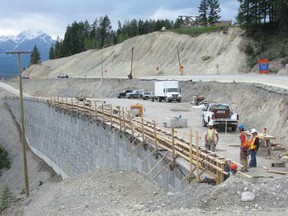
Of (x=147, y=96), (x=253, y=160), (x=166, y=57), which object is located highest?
(x=166, y=57)

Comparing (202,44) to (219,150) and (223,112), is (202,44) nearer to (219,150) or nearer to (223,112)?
(223,112)

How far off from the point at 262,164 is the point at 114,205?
20.6 ft

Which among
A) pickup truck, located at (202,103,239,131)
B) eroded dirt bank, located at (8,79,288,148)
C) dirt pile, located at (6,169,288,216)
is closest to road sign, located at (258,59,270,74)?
eroded dirt bank, located at (8,79,288,148)

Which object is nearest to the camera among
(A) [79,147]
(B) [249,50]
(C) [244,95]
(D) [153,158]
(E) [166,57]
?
(D) [153,158]

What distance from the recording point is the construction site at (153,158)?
46.6 ft

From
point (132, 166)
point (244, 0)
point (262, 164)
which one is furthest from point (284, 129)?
point (244, 0)

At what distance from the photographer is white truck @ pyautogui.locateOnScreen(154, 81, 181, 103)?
54438 mm

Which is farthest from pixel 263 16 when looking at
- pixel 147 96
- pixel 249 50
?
pixel 147 96

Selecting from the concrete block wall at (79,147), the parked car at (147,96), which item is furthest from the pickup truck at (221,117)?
the parked car at (147,96)

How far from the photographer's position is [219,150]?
2214 cm

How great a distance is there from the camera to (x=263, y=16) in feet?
279

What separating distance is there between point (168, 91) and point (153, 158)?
1366 inches

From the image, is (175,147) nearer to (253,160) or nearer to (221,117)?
(253,160)

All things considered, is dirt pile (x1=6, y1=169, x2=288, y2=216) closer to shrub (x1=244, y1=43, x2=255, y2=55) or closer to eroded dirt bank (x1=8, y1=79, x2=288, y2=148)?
eroded dirt bank (x1=8, y1=79, x2=288, y2=148)
